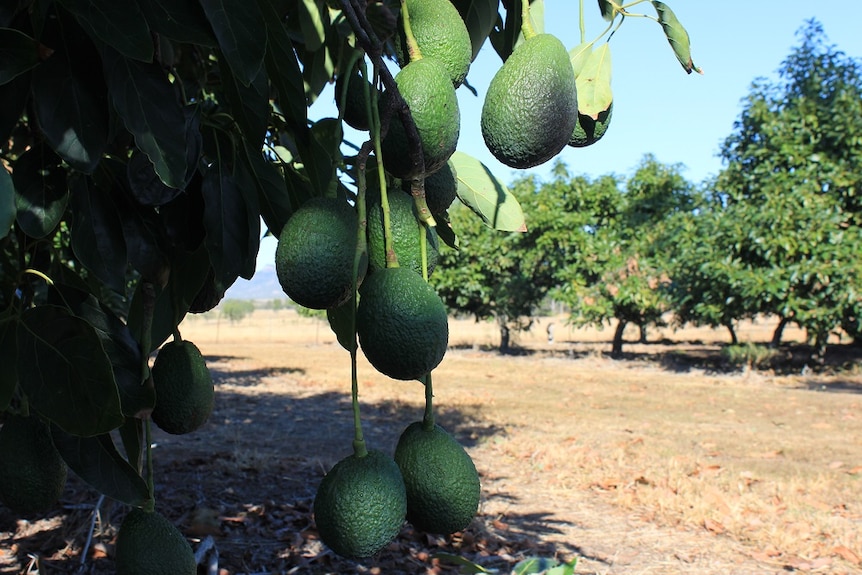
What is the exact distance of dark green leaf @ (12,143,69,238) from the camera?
129cm

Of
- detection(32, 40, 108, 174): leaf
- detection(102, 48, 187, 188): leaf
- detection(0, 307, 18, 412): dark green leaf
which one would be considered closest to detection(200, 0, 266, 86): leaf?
detection(102, 48, 187, 188): leaf

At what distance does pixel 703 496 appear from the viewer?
17.2 feet

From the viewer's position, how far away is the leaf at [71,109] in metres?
1.13

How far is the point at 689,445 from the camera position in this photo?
7.27 metres

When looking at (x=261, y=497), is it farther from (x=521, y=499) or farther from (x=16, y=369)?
(x=16, y=369)

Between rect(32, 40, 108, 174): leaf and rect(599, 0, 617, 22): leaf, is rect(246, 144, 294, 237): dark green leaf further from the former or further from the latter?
rect(599, 0, 617, 22): leaf

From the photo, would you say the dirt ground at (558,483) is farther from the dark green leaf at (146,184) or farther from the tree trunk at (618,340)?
the tree trunk at (618,340)

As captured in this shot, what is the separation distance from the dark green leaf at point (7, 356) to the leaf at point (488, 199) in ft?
2.45

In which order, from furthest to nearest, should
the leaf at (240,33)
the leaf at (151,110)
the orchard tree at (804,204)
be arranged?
the orchard tree at (804,204) → the leaf at (151,110) → the leaf at (240,33)

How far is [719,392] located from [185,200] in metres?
10.9

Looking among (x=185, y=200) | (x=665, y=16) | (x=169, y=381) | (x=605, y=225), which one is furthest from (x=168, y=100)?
(x=605, y=225)

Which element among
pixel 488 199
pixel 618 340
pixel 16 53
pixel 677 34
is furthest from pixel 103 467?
pixel 618 340

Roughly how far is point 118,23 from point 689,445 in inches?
281

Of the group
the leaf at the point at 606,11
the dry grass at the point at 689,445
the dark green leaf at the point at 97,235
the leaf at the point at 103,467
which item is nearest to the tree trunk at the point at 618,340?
the dry grass at the point at 689,445
